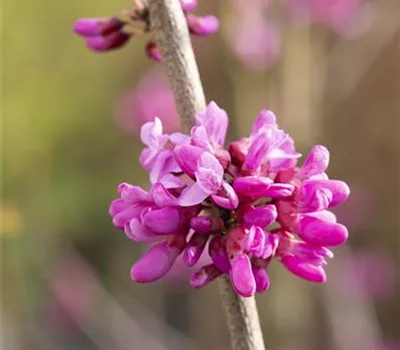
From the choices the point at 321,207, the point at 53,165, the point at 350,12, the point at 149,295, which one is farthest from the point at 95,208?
the point at 321,207

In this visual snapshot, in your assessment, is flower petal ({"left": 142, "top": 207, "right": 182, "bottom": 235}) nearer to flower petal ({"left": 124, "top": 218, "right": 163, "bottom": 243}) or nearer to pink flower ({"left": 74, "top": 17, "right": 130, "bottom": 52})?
flower petal ({"left": 124, "top": 218, "right": 163, "bottom": 243})

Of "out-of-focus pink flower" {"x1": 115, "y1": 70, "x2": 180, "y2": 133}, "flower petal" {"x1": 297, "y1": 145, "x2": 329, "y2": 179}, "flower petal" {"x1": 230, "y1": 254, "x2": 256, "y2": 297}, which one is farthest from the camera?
"out-of-focus pink flower" {"x1": 115, "y1": 70, "x2": 180, "y2": 133}

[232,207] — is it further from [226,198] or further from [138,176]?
[138,176]

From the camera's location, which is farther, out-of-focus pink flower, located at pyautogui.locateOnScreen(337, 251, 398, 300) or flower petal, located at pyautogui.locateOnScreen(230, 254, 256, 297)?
out-of-focus pink flower, located at pyautogui.locateOnScreen(337, 251, 398, 300)

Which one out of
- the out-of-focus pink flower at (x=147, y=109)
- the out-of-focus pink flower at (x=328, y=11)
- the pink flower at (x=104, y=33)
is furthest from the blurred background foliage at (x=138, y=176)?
the pink flower at (x=104, y=33)

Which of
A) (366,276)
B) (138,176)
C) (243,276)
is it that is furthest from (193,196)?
(138,176)

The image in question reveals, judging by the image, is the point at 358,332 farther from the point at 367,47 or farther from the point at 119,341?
the point at 367,47

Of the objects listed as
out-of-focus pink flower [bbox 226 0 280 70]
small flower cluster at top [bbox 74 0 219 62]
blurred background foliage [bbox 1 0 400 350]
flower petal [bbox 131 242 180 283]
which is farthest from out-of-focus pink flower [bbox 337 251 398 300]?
flower petal [bbox 131 242 180 283]
